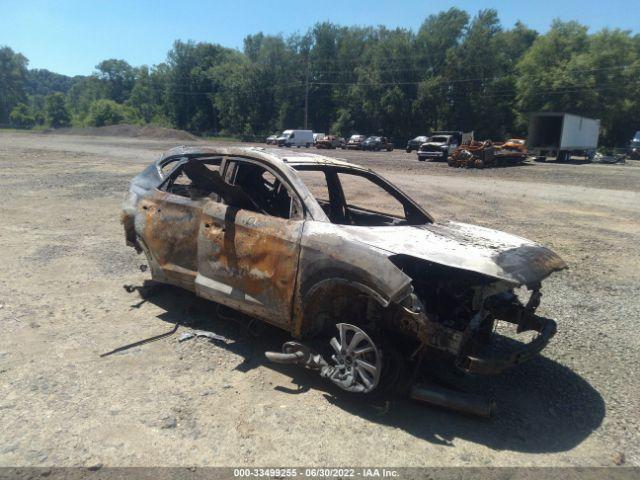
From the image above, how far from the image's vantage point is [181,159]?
513 cm

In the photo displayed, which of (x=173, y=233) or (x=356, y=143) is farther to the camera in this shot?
(x=356, y=143)

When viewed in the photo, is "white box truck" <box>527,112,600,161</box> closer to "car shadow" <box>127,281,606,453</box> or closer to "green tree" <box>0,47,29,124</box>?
"car shadow" <box>127,281,606,453</box>

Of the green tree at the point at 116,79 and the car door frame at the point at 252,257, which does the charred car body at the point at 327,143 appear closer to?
the car door frame at the point at 252,257

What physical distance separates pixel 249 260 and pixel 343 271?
0.93 m

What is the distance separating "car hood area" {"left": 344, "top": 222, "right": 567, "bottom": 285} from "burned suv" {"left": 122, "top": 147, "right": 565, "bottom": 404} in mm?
11

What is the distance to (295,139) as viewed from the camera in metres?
49.9

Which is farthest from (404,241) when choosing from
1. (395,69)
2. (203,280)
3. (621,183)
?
(395,69)

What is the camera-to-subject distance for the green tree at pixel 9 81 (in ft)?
353

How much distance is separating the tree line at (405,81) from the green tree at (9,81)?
3007cm

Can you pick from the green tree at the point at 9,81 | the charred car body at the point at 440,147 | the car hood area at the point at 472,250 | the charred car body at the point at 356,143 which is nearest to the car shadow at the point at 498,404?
the car hood area at the point at 472,250

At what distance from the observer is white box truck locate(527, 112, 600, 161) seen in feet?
106

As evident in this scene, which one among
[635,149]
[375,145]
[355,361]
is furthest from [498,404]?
[635,149]

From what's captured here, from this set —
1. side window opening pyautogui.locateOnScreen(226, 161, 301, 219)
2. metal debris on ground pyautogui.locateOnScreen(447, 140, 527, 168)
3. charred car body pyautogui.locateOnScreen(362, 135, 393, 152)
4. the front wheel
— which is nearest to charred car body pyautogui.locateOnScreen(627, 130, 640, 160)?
metal debris on ground pyautogui.locateOnScreen(447, 140, 527, 168)

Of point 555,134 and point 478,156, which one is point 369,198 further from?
point 555,134
